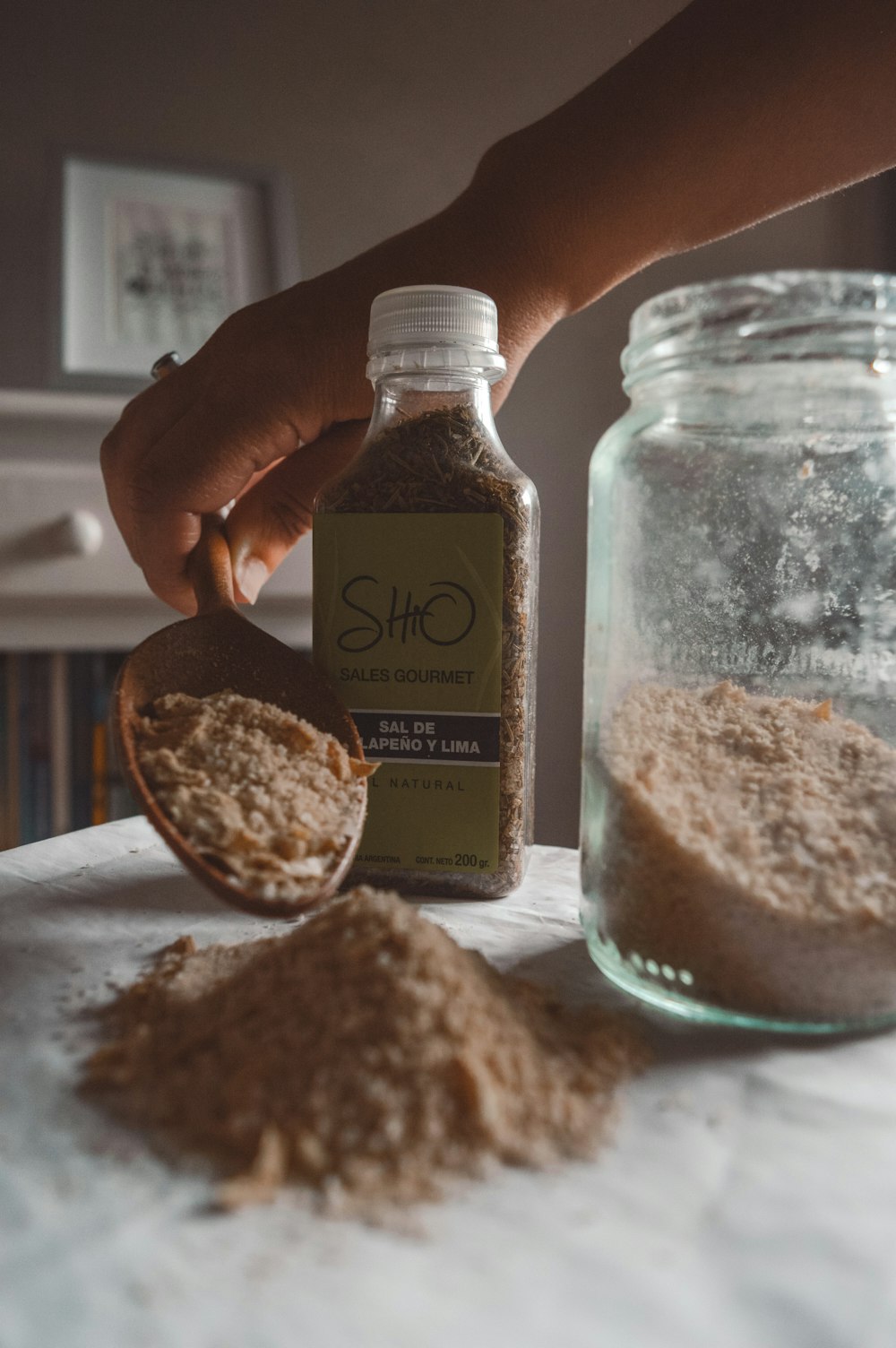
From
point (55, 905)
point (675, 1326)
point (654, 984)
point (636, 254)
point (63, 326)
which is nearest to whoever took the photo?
point (675, 1326)

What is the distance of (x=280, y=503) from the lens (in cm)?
Result: 85

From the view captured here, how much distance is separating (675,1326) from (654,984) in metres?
0.21

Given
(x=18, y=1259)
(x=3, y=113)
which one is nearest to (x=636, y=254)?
(x=18, y=1259)

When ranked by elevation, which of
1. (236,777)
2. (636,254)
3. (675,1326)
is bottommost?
(675,1326)

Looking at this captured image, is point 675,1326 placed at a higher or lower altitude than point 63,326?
lower

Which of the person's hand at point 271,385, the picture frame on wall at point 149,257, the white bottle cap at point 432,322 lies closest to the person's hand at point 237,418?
the person's hand at point 271,385

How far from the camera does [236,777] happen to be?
569mm

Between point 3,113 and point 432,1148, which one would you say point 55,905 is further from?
point 3,113

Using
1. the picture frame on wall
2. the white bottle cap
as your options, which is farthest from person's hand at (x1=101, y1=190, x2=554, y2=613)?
the picture frame on wall

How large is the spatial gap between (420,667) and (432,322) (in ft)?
0.70

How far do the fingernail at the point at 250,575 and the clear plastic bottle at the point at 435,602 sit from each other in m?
0.18

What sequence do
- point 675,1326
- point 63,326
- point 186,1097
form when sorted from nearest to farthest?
point 675,1326
point 186,1097
point 63,326

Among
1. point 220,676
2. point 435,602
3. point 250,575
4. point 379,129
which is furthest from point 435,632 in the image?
point 379,129

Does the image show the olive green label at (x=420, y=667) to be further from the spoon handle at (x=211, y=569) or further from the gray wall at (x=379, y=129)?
the gray wall at (x=379, y=129)
